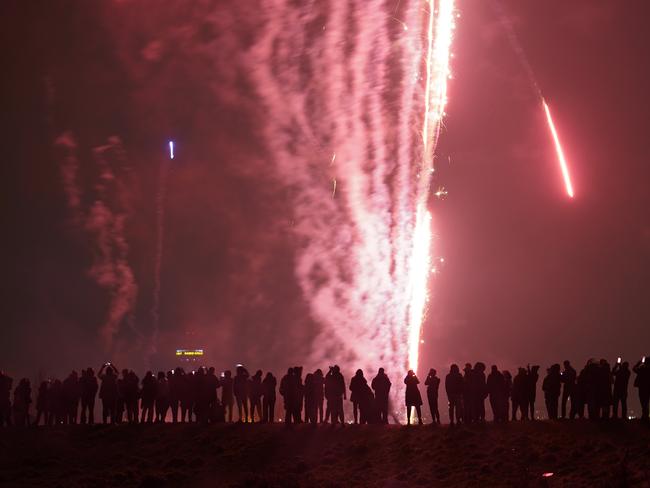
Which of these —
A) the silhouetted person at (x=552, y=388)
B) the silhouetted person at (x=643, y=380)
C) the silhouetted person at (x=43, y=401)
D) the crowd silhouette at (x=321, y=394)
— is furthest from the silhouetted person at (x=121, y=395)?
the silhouetted person at (x=643, y=380)

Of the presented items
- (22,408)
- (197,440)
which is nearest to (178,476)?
(197,440)

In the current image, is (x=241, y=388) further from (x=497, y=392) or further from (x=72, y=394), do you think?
(x=497, y=392)

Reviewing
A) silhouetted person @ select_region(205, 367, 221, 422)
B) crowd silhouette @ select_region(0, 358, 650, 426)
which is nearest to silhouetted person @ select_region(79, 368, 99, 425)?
crowd silhouette @ select_region(0, 358, 650, 426)

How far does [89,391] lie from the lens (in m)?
32.1

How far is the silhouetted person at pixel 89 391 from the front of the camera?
32031 millimetres

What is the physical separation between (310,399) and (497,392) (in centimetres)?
637

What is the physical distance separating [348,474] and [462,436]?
3507mm

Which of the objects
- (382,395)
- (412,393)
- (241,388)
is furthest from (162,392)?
(412,393)

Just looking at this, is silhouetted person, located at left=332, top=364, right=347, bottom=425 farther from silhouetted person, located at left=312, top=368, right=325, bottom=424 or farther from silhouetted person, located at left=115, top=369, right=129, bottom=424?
silhouetted person, located at left=115, top=369, right=129, bottom=424

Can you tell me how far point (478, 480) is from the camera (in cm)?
2248

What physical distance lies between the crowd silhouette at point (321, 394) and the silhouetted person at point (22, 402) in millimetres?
37

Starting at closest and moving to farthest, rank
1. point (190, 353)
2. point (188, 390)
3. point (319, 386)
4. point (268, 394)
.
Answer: point (319, 386), point (268, 394), point (188, 390), point (190, 353)

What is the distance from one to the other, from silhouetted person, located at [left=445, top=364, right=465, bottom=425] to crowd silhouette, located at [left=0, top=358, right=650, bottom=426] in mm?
31

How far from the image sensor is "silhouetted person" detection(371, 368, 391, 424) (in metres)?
28.6
